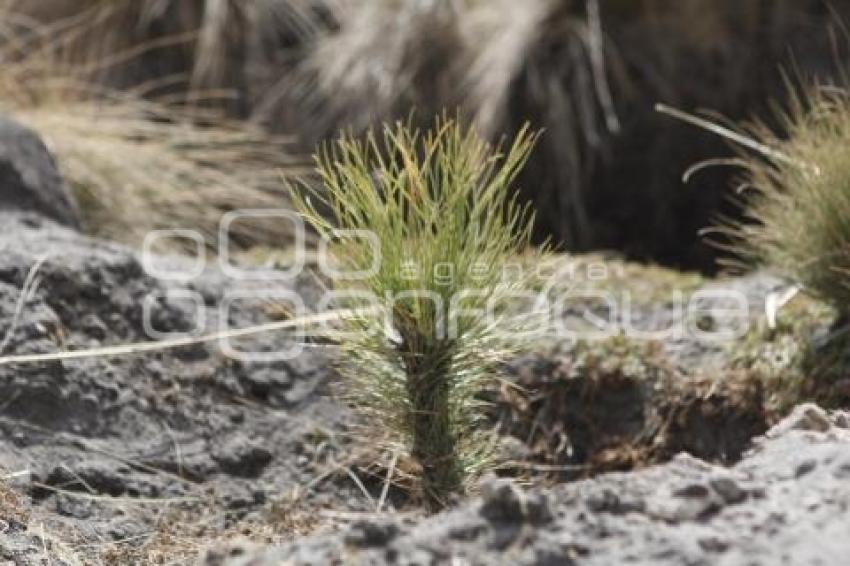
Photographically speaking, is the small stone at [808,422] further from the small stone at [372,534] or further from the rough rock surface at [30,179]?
the rough rock surface at [30,179]

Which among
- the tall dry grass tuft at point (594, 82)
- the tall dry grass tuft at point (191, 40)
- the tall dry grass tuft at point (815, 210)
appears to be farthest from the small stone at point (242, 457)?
the tall dry grass tuft at point (191, 40)

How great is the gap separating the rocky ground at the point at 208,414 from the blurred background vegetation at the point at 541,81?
1079mm

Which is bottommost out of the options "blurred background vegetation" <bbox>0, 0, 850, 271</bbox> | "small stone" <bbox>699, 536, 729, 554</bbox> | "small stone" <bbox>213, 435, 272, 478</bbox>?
"small stone" <bbox>213, 435, 272, 478</bbox>

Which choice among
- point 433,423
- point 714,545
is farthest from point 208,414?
point 714,545

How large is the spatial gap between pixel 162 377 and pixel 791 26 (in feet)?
7.85

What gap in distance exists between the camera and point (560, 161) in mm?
4352

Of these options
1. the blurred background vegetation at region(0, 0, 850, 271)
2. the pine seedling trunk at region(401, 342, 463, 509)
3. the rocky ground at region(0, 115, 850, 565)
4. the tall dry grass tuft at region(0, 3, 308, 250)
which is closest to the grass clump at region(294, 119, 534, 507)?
the pine seedling trunk at region(401, 342, 463, 509)

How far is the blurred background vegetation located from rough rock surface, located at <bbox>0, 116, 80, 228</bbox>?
88cm

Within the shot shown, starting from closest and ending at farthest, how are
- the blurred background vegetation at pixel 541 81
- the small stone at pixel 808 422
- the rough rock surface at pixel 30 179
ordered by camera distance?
the small stone at pixel 808 422, the rough rock surface at pixel 30 179, the blurred background vegetation at pixel 541 81

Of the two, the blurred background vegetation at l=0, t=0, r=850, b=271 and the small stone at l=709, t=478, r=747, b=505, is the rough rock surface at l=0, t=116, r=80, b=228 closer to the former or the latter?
the blurred background vegetation at l=0, t=0, r=850, b=271

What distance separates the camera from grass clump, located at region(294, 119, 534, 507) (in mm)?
2045

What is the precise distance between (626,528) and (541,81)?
2.93 meters

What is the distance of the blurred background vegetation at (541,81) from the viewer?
4.32 m

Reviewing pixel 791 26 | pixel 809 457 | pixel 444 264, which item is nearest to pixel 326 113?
pixel 791 26
